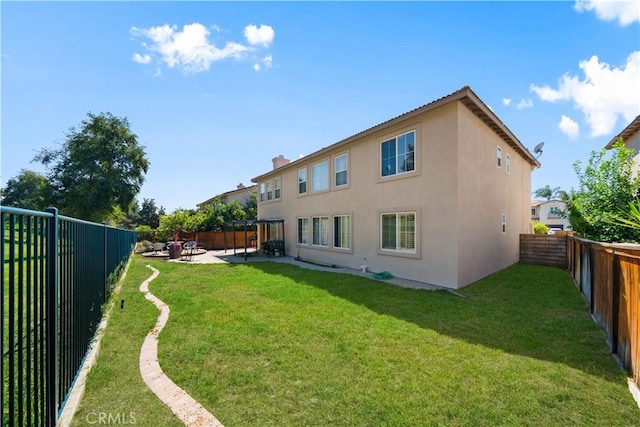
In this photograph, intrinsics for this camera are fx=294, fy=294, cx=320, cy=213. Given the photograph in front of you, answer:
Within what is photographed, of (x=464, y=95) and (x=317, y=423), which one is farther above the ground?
(x=464, y=95)

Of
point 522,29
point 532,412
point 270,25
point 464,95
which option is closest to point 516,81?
point 522,29

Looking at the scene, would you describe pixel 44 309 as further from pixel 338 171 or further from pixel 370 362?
pixel 338 171

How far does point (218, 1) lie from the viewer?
971 centimetres

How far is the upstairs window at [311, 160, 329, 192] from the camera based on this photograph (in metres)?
15.4

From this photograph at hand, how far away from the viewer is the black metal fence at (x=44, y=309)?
2064 millimetres

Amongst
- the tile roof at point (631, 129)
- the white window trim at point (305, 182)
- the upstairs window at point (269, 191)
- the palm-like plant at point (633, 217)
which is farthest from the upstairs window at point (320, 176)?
the tile roof at point (631, 129)

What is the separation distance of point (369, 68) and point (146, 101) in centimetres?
991

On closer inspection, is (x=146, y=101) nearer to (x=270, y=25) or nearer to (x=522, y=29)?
(x=270, y=25)

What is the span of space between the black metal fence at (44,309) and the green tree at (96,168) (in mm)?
31946

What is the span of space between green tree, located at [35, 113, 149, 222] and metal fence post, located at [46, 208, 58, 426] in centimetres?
3368

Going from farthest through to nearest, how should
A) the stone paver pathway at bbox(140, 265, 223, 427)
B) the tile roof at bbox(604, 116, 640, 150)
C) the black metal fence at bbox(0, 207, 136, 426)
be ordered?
the tile roof at bbox(604, 116, 640, 150)
the stone paver pathway at bbox(140, 265, 223, 427)
the black metal fence at bbox(0, 207, 136, 426)

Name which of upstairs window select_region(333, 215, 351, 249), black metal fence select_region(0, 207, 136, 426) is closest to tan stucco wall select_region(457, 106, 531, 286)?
upstairs window select_region(333, 215, 351, 249)

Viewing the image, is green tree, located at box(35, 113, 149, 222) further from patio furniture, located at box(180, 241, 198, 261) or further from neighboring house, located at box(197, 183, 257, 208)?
patio furniture, located at box(180, 241, 198, 261)

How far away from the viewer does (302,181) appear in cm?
Answer: 1744
